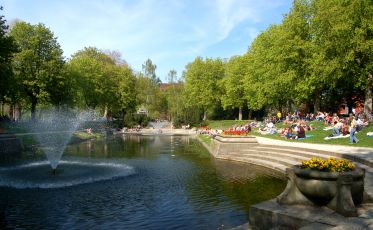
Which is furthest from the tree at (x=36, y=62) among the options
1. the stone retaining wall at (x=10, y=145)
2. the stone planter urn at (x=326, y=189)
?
the stone planter urn at (x=326, y=189)

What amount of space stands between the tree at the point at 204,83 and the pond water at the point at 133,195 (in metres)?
53.7

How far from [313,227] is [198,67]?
70573mm

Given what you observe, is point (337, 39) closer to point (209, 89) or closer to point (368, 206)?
point (368, 206)

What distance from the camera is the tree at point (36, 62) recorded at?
49.3 m

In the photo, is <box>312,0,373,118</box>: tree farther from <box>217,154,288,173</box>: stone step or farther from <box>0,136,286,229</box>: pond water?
<box>0,136,286,229</box>: pond water

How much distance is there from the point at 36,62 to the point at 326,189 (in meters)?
49.5

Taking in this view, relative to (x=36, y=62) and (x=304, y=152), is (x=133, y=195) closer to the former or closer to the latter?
(x=304, y=152)

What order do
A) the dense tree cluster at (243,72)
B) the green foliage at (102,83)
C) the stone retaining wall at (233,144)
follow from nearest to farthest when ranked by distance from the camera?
the stone retaining wall at (233,144) < the dense tree cluster at (243,72) < the green foliage at (102,83)

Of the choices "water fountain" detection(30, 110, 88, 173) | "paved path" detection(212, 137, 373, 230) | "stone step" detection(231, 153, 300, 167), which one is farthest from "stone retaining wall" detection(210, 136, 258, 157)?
"water fountain" detection(30, 110, 88, 173)

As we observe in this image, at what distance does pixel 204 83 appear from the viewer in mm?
76062

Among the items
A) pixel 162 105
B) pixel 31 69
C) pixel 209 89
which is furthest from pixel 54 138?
pixel 162 105

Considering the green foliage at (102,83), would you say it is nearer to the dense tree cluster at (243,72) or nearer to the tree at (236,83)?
Result: the dense tree cluster at (243,72)

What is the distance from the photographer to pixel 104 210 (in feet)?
38.9

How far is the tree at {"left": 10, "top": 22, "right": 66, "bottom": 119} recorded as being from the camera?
4928 centimetres
